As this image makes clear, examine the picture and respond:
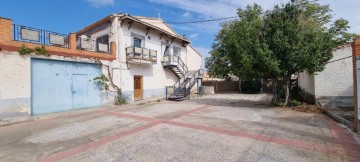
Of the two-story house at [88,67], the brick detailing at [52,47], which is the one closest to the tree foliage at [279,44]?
the two-story house at [88,67]

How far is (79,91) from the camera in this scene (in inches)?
443

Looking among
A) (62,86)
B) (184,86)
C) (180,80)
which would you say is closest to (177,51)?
(180,80)

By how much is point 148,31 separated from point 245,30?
8.40m

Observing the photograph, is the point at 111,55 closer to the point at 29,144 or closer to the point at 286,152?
the point at 29,144

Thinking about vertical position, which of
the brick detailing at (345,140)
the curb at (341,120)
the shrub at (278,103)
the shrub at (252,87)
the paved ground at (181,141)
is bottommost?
the brick detailing at (345,140)

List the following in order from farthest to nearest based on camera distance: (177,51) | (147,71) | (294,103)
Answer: (177,51)
(147,71)
(294,103)

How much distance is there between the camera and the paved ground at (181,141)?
14.1 feet

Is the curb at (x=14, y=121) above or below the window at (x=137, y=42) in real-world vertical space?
below

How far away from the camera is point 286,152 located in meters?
4.48

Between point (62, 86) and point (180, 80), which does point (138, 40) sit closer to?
point (180, 80)

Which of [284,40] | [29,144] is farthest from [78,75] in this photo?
[284,40]

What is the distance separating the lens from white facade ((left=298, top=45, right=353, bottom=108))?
9.93m

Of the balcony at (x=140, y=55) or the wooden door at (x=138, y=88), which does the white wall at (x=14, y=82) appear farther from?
the wooden door at (x=138, y=88)

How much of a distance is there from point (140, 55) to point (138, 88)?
2.82m
